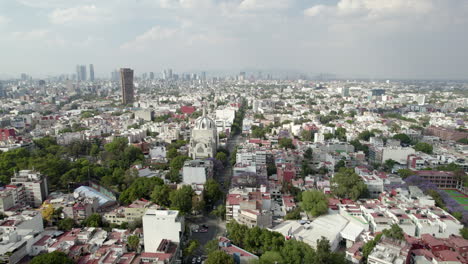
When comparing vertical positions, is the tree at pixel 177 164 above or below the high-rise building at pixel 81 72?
below

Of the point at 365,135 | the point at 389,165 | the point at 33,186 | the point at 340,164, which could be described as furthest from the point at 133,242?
the point at 365,135

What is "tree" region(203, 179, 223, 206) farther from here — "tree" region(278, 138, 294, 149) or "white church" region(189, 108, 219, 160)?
"tree" region(278, 138, 294, 149)

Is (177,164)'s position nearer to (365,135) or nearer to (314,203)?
(314,203)

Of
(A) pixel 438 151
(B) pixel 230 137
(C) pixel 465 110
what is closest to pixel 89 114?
(B) pixel 230 137

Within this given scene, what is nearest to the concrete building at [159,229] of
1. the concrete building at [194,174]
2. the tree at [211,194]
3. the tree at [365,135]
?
the tree at [211,194]

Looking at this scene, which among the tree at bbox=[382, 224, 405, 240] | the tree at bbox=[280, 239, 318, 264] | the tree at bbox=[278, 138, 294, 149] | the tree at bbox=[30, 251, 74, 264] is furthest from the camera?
the tree at bbox=[278, 138, 294, 149]

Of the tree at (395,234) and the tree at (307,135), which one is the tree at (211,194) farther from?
the tree at (307,135)

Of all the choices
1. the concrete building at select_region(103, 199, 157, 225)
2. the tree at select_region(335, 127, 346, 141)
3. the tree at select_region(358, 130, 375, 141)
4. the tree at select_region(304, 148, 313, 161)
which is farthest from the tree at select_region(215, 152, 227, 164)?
the tree at select_region(358, 130, 375, 141)
